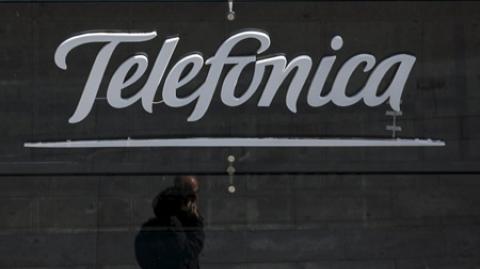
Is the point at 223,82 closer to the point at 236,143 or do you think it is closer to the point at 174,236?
the point at 236,143

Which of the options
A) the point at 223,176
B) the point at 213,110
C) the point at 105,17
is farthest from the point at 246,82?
the point at 105,17

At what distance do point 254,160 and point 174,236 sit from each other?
0.43 m

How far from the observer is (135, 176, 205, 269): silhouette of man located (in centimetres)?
278

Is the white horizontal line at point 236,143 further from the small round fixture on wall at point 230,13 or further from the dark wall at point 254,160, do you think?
the small round fixture on wall at point 230,13

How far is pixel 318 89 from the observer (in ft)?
9.22

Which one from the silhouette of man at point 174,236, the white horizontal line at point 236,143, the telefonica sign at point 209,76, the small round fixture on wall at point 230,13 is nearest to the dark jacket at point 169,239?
the silhouette of man at point 174,236

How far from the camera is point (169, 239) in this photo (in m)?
2.78

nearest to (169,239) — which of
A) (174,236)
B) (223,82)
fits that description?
(174,236)

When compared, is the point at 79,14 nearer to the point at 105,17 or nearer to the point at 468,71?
the point at 105,17

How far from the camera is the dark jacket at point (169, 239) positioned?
2773mm

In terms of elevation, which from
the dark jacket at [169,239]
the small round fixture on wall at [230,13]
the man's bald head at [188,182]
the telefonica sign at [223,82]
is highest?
Result: the small round fixture on wall at [230,13]

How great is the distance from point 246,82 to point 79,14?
710mm

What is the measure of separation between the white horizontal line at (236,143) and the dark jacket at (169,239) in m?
0.22


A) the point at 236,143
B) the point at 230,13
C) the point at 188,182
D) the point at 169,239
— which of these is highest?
the point at 230,13
